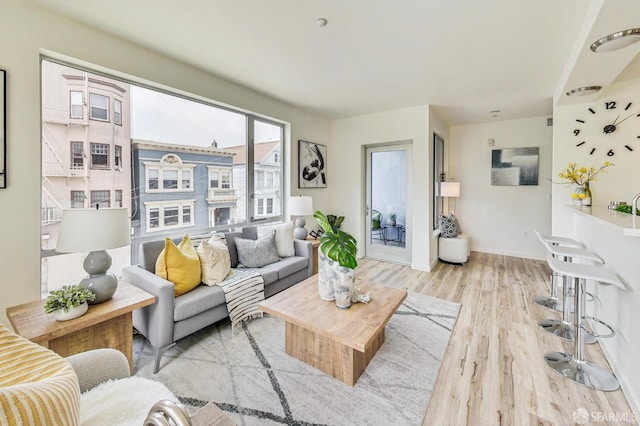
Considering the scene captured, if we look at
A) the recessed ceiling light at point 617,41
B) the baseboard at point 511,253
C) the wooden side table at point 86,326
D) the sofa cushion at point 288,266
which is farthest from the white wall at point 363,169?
the wooden side table at point 86,326

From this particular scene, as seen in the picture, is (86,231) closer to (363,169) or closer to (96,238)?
(96,238)

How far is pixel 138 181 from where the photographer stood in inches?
106

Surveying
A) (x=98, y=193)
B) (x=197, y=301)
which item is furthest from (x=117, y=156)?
(x=197, y=301)

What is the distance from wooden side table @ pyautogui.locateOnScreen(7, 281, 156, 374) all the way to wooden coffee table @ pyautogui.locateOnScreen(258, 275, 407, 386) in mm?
923

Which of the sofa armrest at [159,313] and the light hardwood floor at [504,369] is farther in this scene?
the sofa armrest at [159,313]

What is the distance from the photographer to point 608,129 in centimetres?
335

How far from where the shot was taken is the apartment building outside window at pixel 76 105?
2291mm

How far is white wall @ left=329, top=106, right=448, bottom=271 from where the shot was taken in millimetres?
4320

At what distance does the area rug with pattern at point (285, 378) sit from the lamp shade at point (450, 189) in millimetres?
3277

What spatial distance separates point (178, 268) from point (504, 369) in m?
2.68

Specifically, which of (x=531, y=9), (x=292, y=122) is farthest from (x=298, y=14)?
(x=292, y=122)

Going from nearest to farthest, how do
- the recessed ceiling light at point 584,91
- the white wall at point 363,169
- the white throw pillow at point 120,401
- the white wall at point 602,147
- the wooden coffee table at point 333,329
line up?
the white throw pillow at point 120,401 < the wooden coffee table at point 333,329 < the recessed ceiling light at point 584,91 < the white wall at point 602,147 < the white wall at point 363,169

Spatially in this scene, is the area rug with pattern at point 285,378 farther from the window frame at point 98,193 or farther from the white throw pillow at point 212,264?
the window frame at point 98,193

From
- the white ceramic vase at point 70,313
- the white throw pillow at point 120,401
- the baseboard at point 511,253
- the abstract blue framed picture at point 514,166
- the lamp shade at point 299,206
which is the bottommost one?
the baseboard at point 511,253
